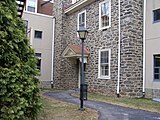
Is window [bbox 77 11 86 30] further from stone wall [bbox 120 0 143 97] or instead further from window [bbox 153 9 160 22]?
window [bbox 153 9 160 22]

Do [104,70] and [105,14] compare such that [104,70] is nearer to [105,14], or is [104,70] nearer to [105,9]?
[105,14]

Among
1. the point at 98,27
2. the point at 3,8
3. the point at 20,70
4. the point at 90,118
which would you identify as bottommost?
the point at 90,118

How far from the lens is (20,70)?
4895 millimetres

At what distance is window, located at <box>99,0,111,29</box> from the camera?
524 inches

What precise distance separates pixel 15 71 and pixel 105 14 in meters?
9.87

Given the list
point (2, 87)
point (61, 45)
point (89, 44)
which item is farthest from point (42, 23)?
point (2, 87)

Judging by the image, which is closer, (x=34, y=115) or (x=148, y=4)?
(x=34, y=115)

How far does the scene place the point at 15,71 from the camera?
4754mm

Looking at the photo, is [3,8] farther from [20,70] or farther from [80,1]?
[80,1]

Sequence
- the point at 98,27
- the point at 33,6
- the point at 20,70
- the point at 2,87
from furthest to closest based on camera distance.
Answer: the point at 33,6 → the point at 98,27 → the point at 20,70 → the point at 2,87

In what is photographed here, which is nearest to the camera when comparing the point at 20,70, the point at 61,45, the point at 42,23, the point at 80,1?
the point at 20,70

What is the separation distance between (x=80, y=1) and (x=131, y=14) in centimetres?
502

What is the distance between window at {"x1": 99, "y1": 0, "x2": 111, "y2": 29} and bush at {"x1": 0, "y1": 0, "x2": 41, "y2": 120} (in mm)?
8692

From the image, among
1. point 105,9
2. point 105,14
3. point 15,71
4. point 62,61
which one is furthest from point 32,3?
point 15,71
